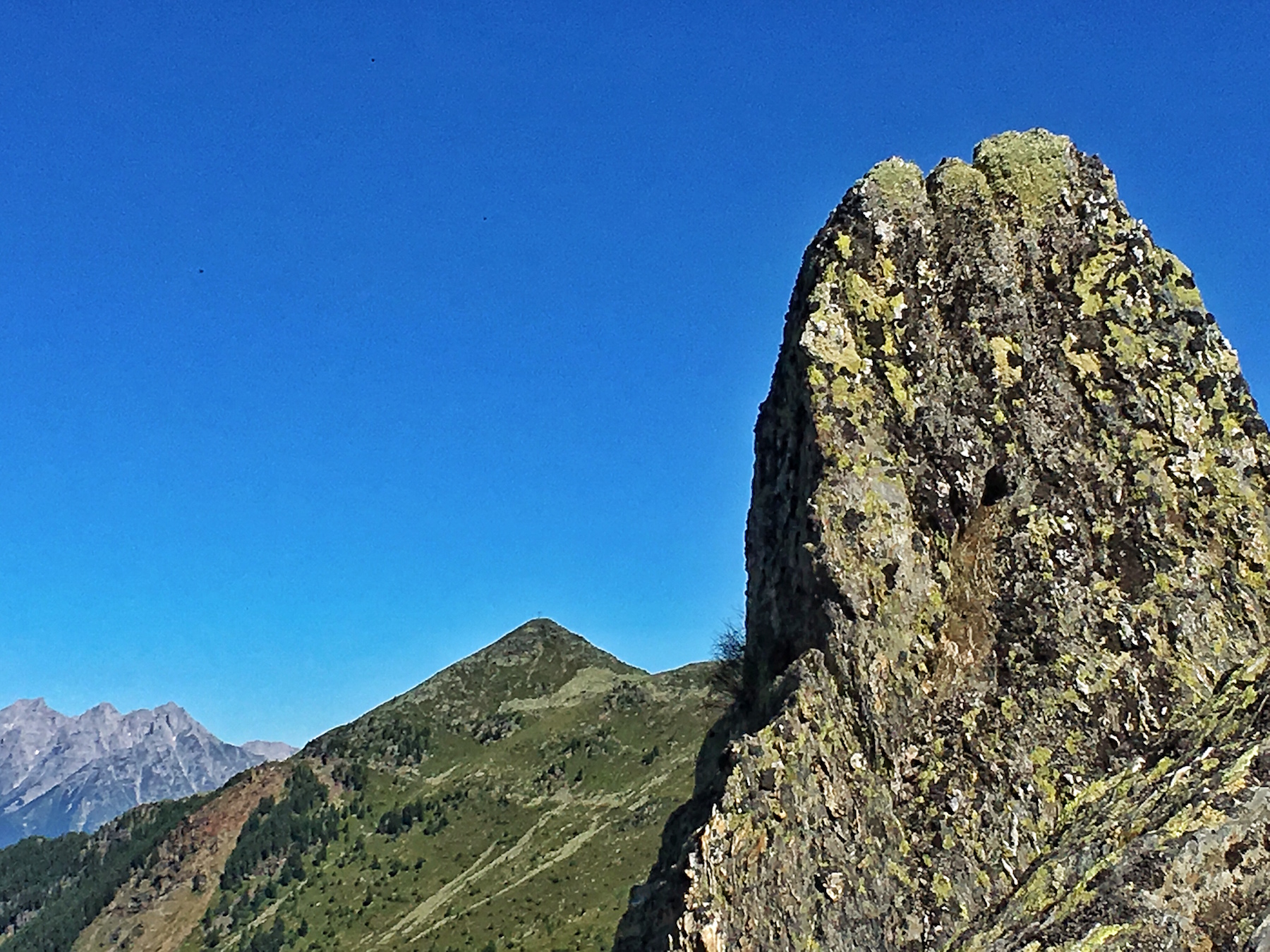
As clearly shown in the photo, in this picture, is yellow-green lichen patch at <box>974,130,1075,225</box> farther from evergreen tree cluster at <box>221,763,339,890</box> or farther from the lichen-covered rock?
evergreen tree cluster at <box>221,763,339,890</box>

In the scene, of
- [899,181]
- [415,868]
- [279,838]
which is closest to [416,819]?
[415,868]

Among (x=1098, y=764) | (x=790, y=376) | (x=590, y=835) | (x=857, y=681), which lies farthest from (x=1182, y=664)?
(x=590, y=835)

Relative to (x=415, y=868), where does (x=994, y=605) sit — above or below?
below

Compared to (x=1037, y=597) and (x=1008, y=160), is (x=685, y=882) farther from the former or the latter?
(x=1008, y=160)

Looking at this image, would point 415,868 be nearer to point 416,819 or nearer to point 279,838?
point 416,819

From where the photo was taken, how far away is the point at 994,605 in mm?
11094

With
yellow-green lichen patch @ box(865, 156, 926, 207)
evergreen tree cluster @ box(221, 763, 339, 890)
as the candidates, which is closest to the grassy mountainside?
evergreen tree cluster @ box(221, 763, 339, 890)

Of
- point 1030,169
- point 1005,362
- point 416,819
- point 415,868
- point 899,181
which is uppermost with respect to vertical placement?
point 416,819

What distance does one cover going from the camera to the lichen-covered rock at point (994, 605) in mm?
9047

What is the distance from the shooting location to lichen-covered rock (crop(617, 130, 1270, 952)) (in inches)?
356

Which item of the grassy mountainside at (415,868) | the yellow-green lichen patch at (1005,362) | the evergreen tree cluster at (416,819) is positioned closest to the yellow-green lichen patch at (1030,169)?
the yellow-green lichen patch at (1005,362)

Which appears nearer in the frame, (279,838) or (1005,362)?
(1005,362)

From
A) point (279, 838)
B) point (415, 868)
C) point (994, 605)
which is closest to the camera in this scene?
point (994, 605)

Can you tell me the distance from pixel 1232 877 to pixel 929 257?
25.1 ft
